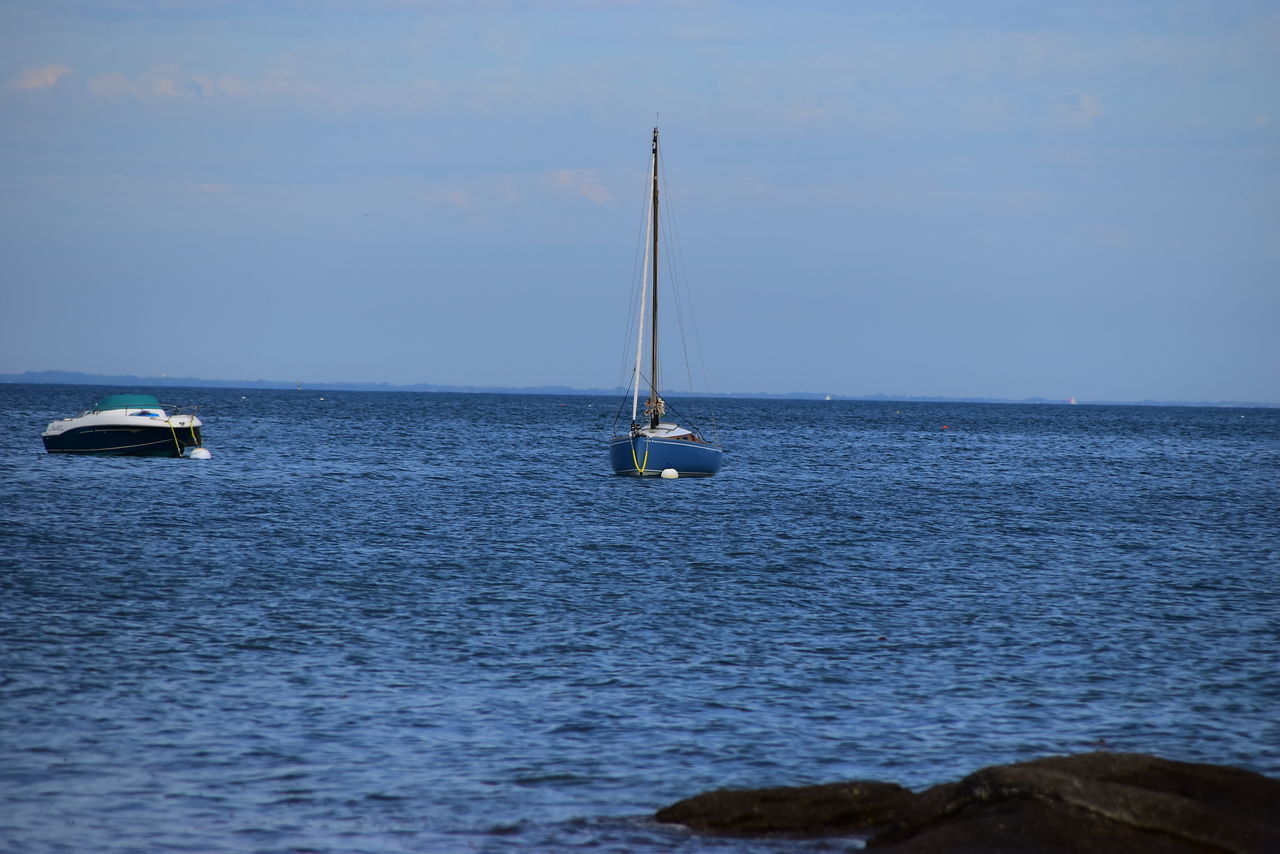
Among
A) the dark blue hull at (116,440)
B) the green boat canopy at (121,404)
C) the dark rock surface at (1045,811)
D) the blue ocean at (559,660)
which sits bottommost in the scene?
the blue ocean at (559,660)

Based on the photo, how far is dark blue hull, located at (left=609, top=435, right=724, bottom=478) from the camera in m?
55.2

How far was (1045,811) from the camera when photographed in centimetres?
989

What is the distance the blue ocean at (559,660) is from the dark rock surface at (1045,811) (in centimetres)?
52

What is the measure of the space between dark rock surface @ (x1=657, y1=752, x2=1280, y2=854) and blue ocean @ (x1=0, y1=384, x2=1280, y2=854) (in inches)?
20.5

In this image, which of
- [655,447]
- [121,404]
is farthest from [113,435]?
[655,447]

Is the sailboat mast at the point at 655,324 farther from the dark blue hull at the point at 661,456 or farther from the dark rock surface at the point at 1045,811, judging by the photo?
the dark rock surface at the point at 1045,811

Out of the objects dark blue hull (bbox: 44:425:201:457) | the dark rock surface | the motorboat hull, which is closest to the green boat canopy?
the motorboat hull

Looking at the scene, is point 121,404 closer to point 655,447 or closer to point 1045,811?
point 655,447

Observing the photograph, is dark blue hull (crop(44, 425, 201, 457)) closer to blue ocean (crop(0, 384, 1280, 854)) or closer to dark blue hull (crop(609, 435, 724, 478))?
blue ocean (crop(0, 384, 1280, 854))

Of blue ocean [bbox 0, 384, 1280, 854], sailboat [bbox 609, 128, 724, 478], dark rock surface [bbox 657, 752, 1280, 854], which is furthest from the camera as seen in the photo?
sailboat [bbox 609, 128, 724, 478]

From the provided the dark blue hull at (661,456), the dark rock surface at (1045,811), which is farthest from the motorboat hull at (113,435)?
the dark rock surface at (1045,811)

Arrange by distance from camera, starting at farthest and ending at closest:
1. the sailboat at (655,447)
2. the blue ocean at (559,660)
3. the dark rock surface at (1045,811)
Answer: the sailboat at (655,447) < the blue ocean at (559,660) < the dark rock surface at (1045,811)

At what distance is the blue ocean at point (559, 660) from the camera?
1260 centimetres

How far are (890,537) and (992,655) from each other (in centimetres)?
1911
